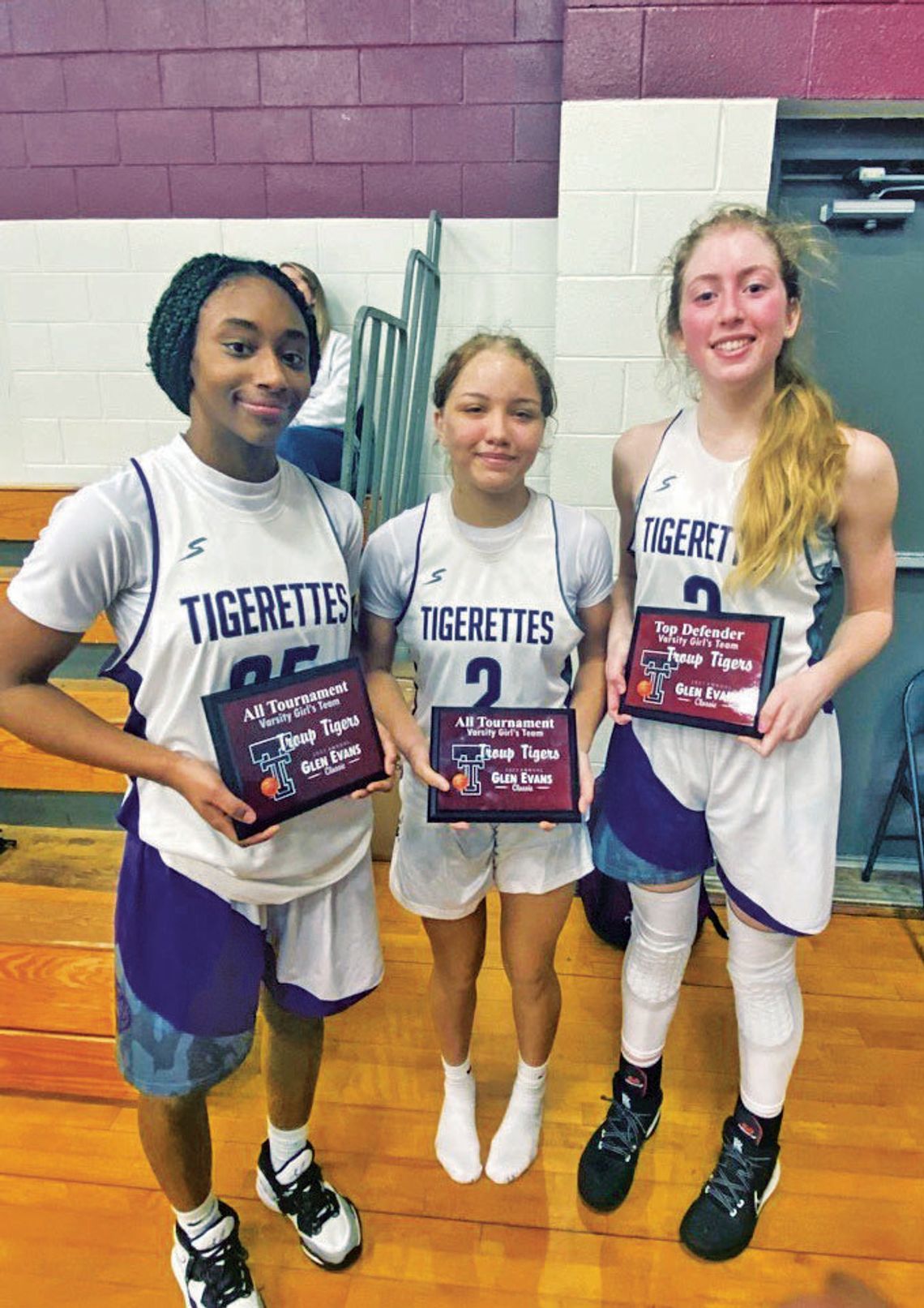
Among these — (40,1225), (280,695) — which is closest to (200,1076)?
(280,695)

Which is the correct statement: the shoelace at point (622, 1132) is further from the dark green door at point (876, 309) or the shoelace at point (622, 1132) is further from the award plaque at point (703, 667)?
the dark green door at point (876, 309)

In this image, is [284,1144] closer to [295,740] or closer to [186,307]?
[295,740]

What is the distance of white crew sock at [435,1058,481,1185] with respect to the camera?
5.19 feet

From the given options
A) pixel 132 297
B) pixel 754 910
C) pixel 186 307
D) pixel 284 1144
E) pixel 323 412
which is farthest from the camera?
pixel 132 297

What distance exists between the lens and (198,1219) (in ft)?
4.32

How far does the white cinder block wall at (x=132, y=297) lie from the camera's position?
274cm

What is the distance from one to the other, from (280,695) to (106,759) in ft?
0.79

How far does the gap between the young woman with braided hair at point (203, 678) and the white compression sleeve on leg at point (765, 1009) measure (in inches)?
25.6

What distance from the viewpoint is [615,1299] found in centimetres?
138

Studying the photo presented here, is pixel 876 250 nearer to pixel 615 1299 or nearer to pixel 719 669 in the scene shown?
pixel 719 669

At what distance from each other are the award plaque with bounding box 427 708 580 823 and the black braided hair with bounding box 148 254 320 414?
0.61m

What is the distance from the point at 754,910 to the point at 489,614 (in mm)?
676

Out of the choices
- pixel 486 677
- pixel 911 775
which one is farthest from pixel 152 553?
pixel 911 775

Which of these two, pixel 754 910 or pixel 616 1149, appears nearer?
pixel 754 910
